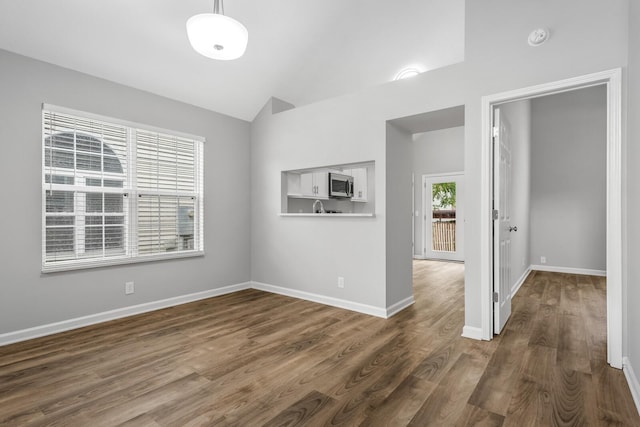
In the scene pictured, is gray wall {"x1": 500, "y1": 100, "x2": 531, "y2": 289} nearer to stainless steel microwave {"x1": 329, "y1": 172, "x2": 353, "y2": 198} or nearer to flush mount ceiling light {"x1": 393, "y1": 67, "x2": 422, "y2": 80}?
flush mount ceiling light {"x1": 393, "y1": 67, "x2": 422, "y2": 80}

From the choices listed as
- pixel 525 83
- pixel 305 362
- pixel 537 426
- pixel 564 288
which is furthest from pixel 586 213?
pixel 305 362

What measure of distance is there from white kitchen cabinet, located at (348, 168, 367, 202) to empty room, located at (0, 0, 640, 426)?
62.6 inches

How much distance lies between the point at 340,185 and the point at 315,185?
0.57m

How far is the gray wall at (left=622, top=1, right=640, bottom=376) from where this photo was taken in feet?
6.33

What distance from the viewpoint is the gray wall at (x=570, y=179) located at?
5.80 meters

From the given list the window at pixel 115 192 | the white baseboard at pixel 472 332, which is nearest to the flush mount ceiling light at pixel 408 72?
the window at pixel 115 192

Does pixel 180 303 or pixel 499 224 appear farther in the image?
pixel 180 303

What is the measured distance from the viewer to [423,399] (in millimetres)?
1956

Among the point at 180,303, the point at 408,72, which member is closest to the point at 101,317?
the point at 180,303

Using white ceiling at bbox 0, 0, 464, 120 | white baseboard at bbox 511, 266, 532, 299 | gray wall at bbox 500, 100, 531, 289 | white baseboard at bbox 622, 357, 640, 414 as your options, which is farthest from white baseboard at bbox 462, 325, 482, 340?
white ceiling at bbox 0, 0, 464, 120

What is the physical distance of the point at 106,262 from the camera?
133 inches

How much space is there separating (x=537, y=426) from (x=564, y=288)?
385 centimetres

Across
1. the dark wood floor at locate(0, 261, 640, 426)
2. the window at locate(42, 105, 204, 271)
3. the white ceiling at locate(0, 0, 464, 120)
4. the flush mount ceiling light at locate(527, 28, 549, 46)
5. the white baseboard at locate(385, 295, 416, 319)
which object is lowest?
the dark wood floor at locate(0, 261, 640, 426)

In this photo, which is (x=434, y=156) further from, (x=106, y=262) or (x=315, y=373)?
(x=106, y=262)
